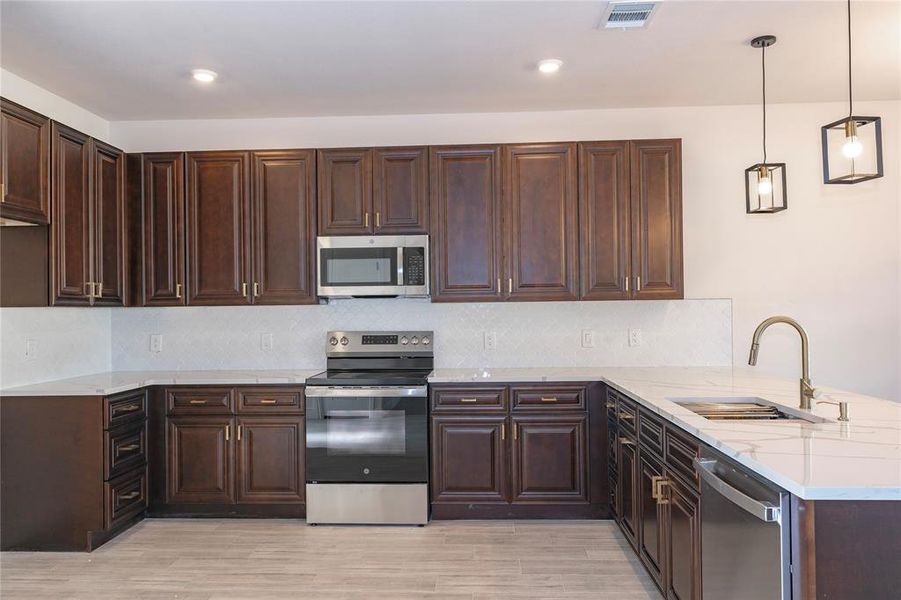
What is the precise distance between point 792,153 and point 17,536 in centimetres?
521

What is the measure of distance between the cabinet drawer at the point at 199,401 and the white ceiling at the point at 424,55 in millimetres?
1830

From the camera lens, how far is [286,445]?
371 cm

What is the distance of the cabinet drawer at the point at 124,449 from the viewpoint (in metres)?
3.33

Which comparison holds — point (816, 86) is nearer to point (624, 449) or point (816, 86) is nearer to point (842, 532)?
point (624, 449)

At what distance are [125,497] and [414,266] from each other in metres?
2.15

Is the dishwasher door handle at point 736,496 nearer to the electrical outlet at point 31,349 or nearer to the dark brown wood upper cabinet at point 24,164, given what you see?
the dark brown wood upper cabinet at point 24,164

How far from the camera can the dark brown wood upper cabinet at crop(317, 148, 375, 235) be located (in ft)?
12.8

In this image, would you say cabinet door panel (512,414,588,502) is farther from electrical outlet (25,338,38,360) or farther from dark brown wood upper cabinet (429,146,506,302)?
electrical outlet (25,338,38,360)

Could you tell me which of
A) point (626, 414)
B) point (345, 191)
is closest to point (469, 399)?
point (626, 414)

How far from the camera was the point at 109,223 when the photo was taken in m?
3.75

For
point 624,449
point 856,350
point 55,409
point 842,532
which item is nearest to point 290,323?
point 55,409

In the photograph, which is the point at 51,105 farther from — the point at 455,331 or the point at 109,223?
the point at 455,331

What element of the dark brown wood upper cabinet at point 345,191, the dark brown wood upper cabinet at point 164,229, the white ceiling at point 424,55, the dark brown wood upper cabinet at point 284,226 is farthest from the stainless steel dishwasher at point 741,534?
the dark brown wood upper cabinet at point 164,229

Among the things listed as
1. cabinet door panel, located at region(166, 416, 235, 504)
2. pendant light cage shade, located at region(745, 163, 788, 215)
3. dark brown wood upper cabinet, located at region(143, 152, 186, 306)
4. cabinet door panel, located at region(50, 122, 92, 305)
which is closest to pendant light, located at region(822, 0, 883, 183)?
pendant light cage shade, located at region(745, 163, 788, 215)
